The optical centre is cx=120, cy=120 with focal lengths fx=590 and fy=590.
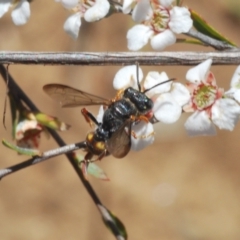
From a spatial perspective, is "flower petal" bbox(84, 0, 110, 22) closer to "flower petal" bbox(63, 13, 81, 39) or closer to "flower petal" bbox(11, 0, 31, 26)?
"flower petal" bbox(63, 13, 81, 39)

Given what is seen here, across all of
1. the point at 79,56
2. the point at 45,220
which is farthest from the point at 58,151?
the point at 45,220

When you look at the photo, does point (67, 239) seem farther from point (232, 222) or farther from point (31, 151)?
point (31, 151)

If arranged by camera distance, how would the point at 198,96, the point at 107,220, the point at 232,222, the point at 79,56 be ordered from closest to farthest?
1. the point at 79,56
2. the point at 198,96
3. the point at 107,220
4. the point at 232,222

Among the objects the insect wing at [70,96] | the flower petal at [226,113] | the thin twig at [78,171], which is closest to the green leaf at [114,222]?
the thin twig at [78,171]

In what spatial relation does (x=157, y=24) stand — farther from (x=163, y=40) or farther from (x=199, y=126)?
(x=199, y=126)

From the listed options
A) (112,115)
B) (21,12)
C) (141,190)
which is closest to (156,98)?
(112,115)
